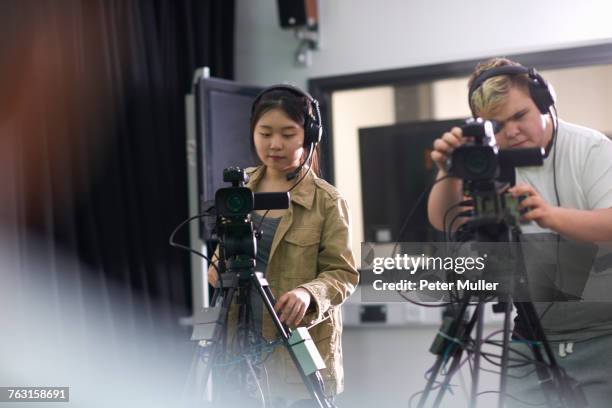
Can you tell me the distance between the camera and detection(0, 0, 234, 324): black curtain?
1.67m

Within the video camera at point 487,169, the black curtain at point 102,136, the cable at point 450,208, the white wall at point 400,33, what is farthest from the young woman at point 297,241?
the black curtain at point 102,136

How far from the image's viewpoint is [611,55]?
1.33m

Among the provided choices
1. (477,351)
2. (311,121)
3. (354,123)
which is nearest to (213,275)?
(311,121)

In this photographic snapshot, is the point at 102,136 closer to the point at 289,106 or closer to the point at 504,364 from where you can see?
the point at 289,106

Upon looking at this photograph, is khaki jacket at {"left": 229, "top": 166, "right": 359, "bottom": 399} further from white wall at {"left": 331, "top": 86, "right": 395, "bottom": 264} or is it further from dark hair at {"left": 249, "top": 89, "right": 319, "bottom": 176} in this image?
white wall at {"left": 331, "top": 86, "right": 395, "bottom": 264}

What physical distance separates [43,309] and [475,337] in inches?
42.9

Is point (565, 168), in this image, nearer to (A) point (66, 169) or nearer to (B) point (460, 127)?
(B) point (460, 127)

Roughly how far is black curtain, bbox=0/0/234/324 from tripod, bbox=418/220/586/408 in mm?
1041

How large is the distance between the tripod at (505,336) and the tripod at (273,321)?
190 millimetres

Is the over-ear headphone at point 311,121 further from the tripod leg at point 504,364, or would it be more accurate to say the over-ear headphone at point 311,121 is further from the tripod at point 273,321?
the tripod leg at point 504,364

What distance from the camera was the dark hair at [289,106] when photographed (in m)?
1.20

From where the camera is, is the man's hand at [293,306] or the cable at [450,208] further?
the man's hand at [293,306]

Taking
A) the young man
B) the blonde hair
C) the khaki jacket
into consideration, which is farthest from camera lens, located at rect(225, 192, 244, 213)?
the blonde hair

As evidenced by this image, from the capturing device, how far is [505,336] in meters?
1.00
